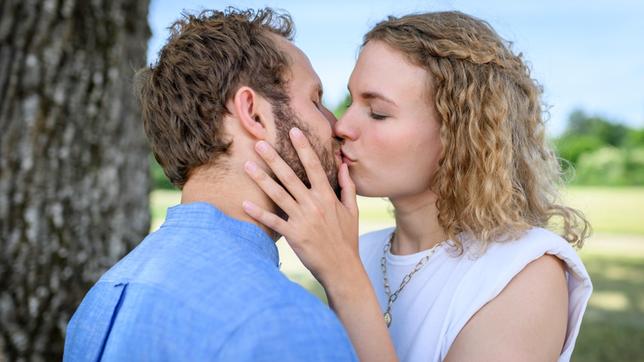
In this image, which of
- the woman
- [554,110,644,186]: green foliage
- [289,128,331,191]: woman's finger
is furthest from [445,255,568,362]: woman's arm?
[554,110,644,186]: green foliage

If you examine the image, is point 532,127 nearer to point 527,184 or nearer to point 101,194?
point 527,184

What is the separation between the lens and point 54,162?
9.86 feet

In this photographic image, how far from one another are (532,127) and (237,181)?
119 cm

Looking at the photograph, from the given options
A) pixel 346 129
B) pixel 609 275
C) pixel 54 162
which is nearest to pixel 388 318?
pixel 346 129

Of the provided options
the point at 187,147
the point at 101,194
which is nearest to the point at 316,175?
the point at 187,147

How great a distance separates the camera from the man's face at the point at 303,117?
6.70 feet

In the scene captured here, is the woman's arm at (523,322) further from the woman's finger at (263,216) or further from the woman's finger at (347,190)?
the woman's finger at (263,216)

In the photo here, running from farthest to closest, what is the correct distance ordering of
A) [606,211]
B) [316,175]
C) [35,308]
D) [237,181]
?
[606,211]
[35,308]
[316,175]
[237,181]

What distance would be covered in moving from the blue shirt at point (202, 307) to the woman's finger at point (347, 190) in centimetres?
47

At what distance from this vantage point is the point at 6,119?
117 inches

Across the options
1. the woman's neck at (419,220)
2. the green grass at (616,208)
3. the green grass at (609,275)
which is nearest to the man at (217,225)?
the woman's neck at (419,220)

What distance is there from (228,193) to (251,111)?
25 centimetres

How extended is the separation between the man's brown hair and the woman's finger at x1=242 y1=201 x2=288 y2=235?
0.61 ft

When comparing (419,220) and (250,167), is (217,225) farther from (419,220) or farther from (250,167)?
(419,220)
